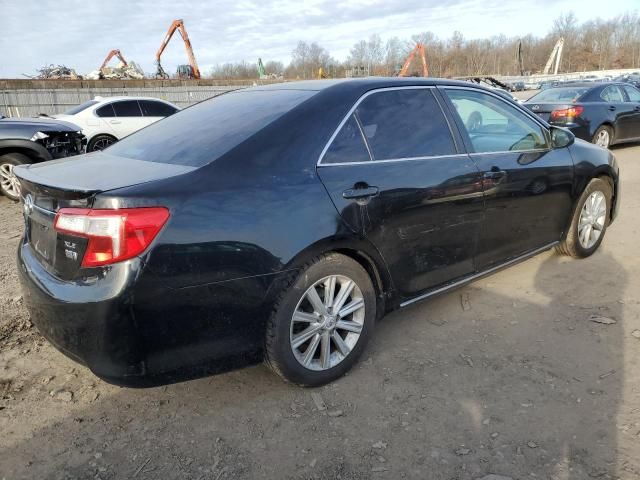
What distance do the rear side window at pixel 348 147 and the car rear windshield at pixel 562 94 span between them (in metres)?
9.35

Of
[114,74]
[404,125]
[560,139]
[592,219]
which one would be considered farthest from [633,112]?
[114,74]

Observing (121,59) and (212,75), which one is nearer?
(121,59)

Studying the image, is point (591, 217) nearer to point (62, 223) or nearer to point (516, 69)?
point (62, 223)

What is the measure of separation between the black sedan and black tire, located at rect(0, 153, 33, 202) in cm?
493

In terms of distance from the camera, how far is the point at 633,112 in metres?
11.3

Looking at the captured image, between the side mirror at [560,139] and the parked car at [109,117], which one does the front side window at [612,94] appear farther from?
the parked car at [109,117]

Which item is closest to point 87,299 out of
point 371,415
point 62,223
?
point 62,223

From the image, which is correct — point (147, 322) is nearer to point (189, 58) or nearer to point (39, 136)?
point (39, 136)

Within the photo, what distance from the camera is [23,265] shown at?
8.74ft

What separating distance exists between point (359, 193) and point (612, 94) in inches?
424

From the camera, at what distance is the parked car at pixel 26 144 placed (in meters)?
7.14

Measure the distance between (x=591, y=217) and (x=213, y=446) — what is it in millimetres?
3871

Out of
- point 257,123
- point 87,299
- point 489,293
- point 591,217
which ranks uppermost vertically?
point 257,123

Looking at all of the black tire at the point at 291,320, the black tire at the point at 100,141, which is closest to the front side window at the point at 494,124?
the black tire at the point at 291,320
